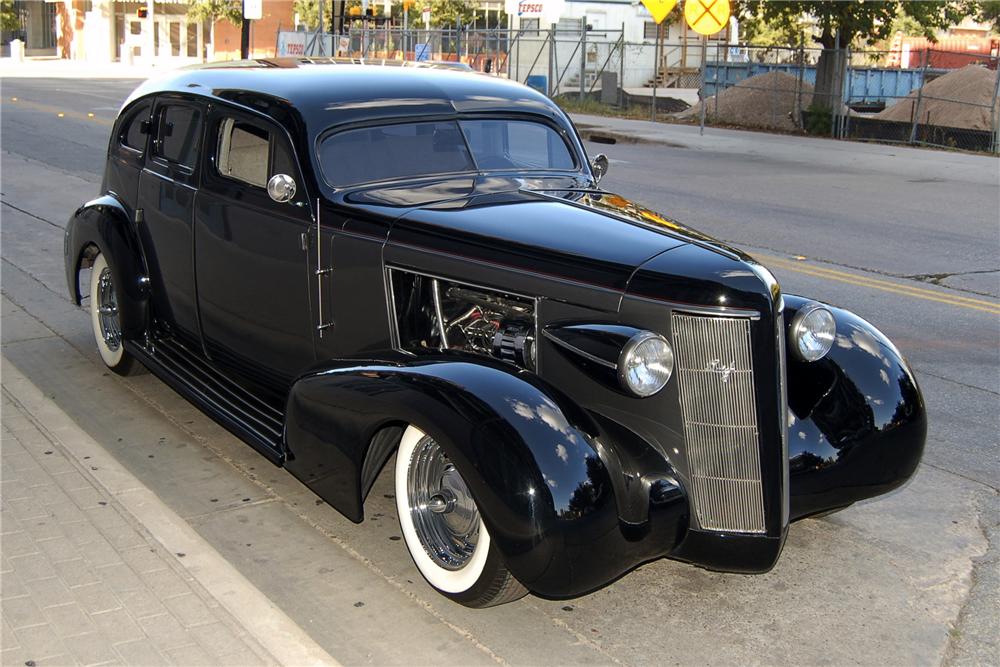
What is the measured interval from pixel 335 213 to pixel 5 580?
6.44 feet

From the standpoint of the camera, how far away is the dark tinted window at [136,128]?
6.45 m

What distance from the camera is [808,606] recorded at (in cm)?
410

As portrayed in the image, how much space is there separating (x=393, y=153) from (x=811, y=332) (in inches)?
81.4

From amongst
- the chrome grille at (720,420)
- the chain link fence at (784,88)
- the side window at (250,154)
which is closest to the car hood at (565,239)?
the chrome grille at (720,420)

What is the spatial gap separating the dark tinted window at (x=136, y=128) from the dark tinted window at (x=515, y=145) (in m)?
2.20

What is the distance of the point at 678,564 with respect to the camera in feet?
14.6

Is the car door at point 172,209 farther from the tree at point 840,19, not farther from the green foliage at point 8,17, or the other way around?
the green foliage at point 8,17

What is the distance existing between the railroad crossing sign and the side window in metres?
19.3

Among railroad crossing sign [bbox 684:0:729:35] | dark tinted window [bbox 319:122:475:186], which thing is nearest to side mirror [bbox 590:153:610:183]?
dark tinted window [bbox 319:122:475:186]

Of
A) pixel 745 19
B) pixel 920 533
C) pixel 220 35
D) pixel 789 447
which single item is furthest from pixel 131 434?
pixel 220 35

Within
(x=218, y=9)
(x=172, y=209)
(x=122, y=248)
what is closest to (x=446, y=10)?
(x=218, y=9)

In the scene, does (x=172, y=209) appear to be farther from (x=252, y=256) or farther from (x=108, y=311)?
(x=108, y=311)

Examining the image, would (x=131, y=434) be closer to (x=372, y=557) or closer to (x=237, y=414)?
(x=237, y=414)

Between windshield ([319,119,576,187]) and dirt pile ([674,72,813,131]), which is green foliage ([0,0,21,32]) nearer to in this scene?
dirt pile ([674,72,813,131])
